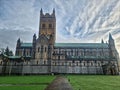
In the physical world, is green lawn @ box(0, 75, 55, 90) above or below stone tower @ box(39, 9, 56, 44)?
below

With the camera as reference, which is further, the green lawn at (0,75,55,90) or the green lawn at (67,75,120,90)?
the green lawn at (0,75,55,90)

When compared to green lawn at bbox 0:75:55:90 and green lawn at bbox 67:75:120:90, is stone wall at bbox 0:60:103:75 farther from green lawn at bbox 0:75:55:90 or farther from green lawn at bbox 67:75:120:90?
green lawn at bbox 67:75:120:90

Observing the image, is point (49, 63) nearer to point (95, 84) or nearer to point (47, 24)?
point (47, 24)

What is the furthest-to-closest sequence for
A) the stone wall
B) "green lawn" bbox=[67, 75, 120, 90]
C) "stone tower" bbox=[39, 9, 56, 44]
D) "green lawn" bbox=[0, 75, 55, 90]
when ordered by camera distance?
"stone tower" bbox=[39, 9, 56, 44], the stone wall, "green lawn" bbox=[0, 75, 55, 90], "green lawn" bbox=[67, 75, 120, 90]

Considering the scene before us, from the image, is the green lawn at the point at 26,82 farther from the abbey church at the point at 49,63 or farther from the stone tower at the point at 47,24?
the stone tower at the point at 47,24

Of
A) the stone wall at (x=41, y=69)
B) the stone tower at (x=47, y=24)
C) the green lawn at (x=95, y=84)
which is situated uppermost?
the stone tower at (x=47, y=24)

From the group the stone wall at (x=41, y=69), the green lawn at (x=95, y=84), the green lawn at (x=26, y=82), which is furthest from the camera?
the stone wall at (x=41, y=69)

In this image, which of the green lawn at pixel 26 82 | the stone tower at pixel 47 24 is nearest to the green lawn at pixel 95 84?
the green lawn at pixel 26 82

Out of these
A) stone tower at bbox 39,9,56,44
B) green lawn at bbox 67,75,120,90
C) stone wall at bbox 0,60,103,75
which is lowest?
green lawn at bbox 67,75,120,90

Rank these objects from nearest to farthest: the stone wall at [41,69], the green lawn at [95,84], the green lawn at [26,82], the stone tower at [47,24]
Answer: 1. the green lawn at [95,84]
2. the green lawn at [26,82]
3. the stone wall at [41,69]
4. the stone tower at [47,24]

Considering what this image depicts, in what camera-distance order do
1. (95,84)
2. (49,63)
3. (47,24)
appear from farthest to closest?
(47,24) < (49,63) < (95,84)

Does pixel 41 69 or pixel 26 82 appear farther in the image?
pixel 41 69

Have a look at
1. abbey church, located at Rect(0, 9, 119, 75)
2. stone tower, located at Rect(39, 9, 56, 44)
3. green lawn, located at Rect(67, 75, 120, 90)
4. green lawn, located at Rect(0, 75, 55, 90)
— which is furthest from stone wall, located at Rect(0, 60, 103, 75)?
green lawn, located at Rect(67, 75, 120, 90)

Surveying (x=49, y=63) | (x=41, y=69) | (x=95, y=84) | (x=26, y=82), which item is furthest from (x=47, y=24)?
(x=95, y=84)
